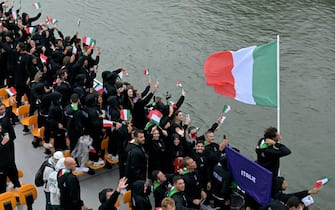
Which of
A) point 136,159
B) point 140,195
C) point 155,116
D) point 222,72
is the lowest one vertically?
point 140,195

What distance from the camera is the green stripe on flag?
25.0 feet

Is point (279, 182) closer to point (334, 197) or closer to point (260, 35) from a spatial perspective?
point (334, 197)

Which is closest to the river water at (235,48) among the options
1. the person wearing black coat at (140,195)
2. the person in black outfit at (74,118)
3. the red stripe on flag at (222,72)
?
the red stripe on flag at (222,72)

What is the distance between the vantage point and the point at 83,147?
8625mm

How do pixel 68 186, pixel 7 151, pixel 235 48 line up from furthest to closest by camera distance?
pixel 235 48 < pixel 7 151 < pixel 68 186

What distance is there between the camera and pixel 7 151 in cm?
758

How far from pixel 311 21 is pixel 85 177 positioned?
48.8 feet

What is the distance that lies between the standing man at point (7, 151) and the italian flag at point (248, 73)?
137 inches

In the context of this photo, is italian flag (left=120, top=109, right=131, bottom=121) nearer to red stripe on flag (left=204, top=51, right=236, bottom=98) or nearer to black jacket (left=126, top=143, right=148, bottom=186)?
black jacket (left=126, top=143, right=148, bottom=186)

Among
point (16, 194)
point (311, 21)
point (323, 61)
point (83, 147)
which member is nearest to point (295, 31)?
point (311, 21)

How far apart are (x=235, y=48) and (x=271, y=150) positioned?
38.2 ft

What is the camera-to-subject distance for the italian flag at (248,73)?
301 inches

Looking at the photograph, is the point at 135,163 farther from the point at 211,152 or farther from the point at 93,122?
the point at 93,122

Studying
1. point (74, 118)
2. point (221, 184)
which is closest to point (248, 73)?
point (221, 184)
